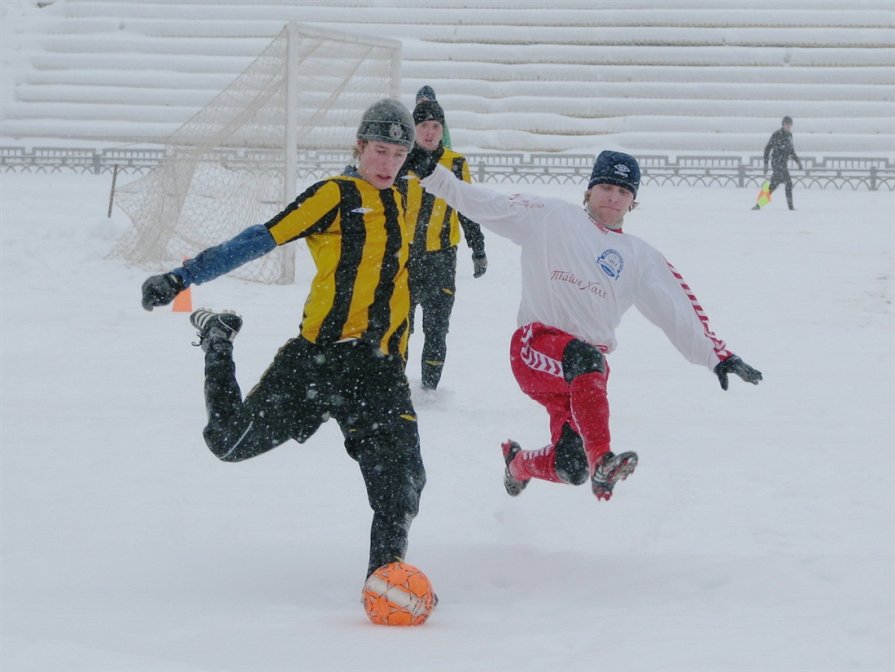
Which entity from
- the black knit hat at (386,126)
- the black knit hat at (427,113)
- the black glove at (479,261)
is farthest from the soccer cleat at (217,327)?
the black glove at (479,261)

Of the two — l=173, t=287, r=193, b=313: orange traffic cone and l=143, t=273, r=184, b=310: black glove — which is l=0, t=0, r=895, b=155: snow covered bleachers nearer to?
l=173, t=287, r=193, b=313: orange traffic cone

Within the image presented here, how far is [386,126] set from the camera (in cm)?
421

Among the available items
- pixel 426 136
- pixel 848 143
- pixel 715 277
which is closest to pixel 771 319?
pixel 715 277

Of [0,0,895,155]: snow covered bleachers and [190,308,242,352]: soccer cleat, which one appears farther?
[0,0,895,155]: snow covered bleachers

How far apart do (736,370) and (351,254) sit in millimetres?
1566

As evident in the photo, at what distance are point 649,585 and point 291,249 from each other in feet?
29.9

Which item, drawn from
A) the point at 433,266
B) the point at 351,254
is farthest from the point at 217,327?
the point at 433,266

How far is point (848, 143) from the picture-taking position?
92.8ft

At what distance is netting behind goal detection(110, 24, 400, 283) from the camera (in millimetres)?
12695

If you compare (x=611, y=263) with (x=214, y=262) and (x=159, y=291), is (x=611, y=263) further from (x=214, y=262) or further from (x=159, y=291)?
(x=159, y=291)

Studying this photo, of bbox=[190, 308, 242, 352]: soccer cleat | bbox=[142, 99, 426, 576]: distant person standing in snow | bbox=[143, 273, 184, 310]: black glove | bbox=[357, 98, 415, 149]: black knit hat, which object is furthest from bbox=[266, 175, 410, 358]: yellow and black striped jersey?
bbox=[143, 273, 184, 310]: black glove

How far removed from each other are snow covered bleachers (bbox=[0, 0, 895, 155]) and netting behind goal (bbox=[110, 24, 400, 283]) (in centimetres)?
1595

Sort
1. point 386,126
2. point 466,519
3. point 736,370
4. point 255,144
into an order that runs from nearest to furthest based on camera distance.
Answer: point 386,126, point 736,370, point 466,519, point 255,144

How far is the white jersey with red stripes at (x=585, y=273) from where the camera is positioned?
4.93m
